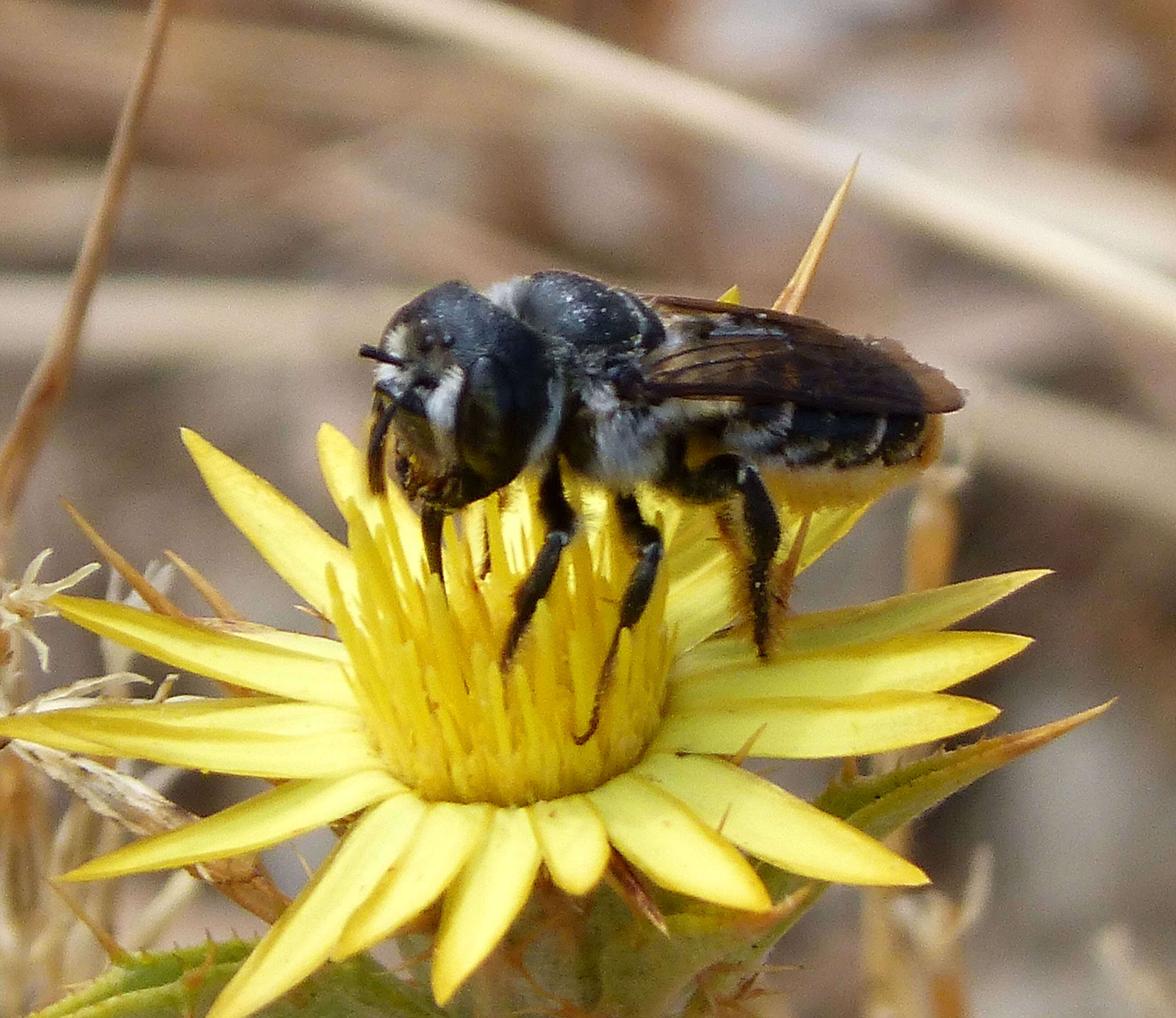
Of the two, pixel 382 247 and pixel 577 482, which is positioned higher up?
pixel 577 482

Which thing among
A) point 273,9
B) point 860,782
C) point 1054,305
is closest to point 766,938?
point 860,782

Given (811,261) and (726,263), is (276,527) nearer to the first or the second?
(811,261)

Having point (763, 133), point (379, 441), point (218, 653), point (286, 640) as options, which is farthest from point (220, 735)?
point (763, 133)

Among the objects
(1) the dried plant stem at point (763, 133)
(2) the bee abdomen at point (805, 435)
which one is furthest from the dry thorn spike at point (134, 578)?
(1) the dried plant stem at point (763, 133)

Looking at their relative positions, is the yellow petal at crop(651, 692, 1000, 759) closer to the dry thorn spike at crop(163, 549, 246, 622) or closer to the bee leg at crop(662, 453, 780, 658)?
the bee leg at crop(662, 453, 780, 658)

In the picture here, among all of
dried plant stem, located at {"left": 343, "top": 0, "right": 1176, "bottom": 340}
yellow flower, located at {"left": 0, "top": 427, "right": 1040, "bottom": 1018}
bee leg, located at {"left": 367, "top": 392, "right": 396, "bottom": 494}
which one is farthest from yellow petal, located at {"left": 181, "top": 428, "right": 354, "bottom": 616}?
dried plant stem, located at {"left": 343, "top": 0, "right": 1176, "bottom": 340}

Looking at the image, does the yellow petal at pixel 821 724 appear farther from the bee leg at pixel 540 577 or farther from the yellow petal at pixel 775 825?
the bee leg at pixel 540 577

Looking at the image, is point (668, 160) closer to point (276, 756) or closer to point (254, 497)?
point (254, 497)
